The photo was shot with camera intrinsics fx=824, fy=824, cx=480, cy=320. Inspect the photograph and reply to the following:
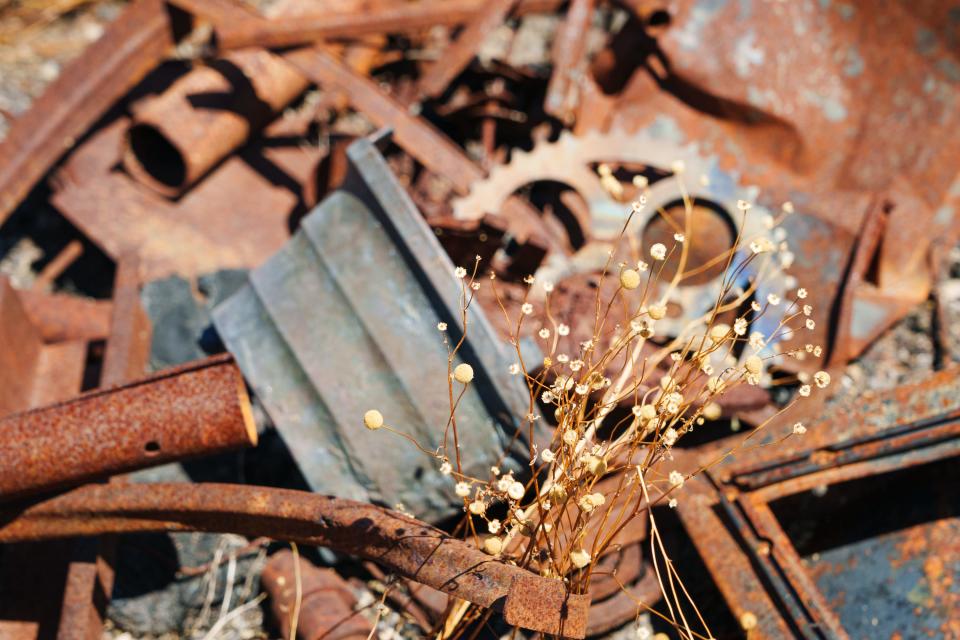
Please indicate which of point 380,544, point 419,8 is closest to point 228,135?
point 419,8

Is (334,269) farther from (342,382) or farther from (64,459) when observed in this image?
(64,459)

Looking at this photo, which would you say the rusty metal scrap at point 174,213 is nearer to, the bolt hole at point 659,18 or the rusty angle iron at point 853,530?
the bolt hole at point 659,18

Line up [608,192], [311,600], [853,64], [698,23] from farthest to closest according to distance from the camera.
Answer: [698,23]
[853,64]
[608,192]
[311,600]

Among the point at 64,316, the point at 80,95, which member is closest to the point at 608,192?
the point at 64,316

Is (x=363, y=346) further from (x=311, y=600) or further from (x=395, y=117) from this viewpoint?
(x=395, y=117)

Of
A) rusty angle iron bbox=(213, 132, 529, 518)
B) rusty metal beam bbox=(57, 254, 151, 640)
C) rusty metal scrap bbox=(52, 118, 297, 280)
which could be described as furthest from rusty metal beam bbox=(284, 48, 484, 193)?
rusty metal beam bbox=(57, 254, 151, 640)

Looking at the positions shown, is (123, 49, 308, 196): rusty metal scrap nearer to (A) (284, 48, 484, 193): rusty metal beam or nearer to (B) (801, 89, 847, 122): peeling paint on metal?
(A) (284, 48, 484, 193): rusty metal beam

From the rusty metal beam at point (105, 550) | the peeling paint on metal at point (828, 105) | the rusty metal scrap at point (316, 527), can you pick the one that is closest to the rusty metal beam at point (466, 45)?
the peeling paint on metal at point (828, 105)
